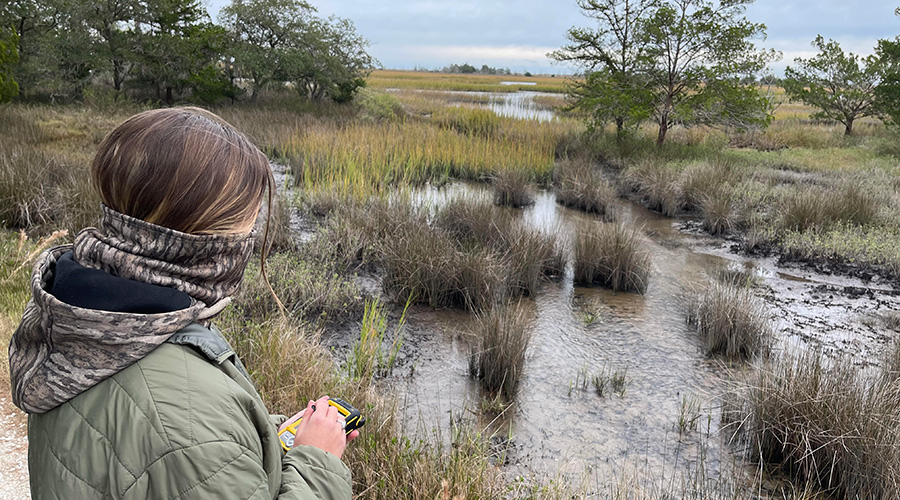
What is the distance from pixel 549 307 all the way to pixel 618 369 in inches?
53.1

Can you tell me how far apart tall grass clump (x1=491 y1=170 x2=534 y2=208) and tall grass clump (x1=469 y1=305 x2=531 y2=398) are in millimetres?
5764

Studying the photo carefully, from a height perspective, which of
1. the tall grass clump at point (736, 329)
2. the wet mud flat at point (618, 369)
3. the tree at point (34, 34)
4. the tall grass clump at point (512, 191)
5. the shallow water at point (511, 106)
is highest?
the tree at point (34, 34)

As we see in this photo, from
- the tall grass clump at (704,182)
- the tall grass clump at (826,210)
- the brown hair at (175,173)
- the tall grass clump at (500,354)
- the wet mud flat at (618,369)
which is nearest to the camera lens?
the brown hair at (175,173)

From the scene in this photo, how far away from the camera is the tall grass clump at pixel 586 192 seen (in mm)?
10000

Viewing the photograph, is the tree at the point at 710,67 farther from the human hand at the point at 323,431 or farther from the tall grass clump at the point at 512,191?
the human hand at the point at 323,431

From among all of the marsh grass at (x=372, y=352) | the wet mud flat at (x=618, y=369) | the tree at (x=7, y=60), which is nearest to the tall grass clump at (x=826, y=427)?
the wet mud flat at (x=618, y=369)

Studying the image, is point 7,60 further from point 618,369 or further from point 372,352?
point 618,369

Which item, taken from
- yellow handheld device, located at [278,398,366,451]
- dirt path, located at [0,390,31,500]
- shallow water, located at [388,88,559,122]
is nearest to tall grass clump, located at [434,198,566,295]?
dirt path, located at [0,390,31,500]

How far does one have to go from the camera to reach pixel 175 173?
107 cm

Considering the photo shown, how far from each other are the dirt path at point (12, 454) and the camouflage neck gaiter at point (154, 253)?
6.66ft

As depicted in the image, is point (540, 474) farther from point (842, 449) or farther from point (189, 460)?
point (189, 460)

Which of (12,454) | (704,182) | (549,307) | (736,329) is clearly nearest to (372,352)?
(12,454)

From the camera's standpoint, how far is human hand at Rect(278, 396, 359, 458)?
1385mm

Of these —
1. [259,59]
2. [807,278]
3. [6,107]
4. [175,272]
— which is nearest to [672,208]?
[807,278]
